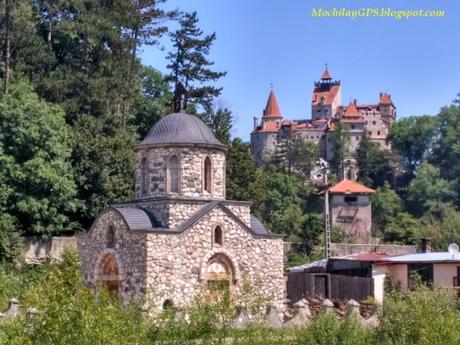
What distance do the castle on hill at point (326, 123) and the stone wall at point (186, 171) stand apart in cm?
6547

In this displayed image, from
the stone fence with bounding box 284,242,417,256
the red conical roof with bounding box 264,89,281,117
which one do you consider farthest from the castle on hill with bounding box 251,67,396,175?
the stone fence with bounding box 284,242,417,256

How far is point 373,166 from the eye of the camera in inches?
3851

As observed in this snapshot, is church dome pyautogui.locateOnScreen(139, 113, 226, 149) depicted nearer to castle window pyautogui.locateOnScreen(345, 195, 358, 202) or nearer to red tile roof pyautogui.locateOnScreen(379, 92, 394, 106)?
castle window pyautogui.locateOnScreen(345, 195, 358, 202)

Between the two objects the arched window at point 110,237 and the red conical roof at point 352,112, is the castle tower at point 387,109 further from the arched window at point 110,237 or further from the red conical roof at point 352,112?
the arched window at point 110,237

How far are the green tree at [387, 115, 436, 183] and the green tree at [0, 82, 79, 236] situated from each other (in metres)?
58.0

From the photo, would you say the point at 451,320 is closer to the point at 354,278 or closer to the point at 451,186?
the point at 354,278

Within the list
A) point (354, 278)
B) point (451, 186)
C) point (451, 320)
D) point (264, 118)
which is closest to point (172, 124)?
point (354, 278)

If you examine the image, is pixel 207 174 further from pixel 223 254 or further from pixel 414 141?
pixel 414 141

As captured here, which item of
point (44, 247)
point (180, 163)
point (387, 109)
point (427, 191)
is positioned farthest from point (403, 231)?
point (387, 109)

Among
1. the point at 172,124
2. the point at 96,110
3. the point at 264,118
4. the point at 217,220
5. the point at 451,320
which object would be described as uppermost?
the point at 264,118

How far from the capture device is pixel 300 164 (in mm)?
92688

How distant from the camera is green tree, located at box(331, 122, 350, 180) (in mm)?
100438

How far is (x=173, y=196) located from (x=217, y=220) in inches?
61.7

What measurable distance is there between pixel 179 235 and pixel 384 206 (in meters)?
52.3
